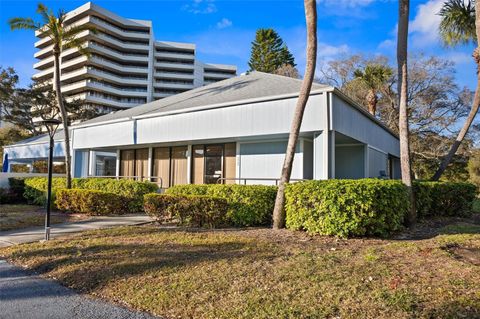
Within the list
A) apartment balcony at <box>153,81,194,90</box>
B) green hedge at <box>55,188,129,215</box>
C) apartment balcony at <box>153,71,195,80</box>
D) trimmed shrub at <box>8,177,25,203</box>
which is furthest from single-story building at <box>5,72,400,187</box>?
apartment balcony at <box>153,71,195,80</box>

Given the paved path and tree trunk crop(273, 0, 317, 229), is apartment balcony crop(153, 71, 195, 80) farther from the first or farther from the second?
the paved path

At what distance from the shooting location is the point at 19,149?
25391mm

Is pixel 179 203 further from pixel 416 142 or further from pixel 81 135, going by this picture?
pixel 416 142

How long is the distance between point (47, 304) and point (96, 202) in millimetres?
7713

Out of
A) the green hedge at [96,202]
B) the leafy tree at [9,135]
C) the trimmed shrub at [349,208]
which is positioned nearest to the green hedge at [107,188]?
the green hedge at [96,202]

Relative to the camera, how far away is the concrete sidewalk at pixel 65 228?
8.16 meters

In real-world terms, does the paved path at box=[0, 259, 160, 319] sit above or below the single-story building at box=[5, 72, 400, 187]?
below

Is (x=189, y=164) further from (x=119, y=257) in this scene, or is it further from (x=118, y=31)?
(x=118, y=31)

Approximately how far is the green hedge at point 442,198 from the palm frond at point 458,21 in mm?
6852

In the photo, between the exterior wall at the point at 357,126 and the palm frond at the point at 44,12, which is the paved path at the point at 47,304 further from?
the palm frond at the point at 44,12

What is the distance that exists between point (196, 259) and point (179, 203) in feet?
11.5

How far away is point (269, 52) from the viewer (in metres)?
45.6

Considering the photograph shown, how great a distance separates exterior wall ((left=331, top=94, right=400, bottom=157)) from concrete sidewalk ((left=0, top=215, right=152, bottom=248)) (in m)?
6.52

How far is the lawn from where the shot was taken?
3611mm
